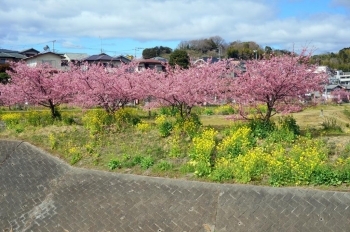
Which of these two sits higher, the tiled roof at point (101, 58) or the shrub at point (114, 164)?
the tiled roof at point (101, 58)

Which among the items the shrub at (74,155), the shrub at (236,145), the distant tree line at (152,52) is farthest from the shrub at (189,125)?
the distant tree line at (152,52)

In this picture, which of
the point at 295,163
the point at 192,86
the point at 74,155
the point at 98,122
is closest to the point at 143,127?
the point at 98,122

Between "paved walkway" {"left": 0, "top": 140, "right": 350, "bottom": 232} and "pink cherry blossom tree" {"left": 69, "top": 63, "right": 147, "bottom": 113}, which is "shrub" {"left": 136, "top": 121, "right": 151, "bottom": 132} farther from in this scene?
"paved walkway" {"left": 0, "top": 140, "right": 350, "bottom": 232}

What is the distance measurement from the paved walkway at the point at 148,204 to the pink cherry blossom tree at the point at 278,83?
16.1 feet

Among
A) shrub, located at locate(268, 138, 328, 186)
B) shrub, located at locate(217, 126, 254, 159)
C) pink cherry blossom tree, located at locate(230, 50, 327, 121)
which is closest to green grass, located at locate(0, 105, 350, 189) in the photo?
shrub, located at locate(268, 138, 328, 186)

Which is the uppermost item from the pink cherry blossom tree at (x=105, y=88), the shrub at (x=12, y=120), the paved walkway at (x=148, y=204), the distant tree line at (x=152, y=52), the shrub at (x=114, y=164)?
the distant tree line at (x=152, y=52)

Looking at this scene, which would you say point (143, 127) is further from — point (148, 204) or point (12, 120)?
point (12, 120)

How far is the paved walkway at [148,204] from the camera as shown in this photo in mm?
10617

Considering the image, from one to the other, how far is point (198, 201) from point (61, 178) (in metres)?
6.67

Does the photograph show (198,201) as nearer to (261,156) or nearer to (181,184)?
(181,184)

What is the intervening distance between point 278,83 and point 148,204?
717 centimetres

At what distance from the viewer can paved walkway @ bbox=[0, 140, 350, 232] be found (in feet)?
34.8

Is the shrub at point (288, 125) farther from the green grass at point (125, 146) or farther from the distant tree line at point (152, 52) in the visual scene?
the distant tree line at point (152, 52)

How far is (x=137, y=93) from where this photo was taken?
68.9 ft
